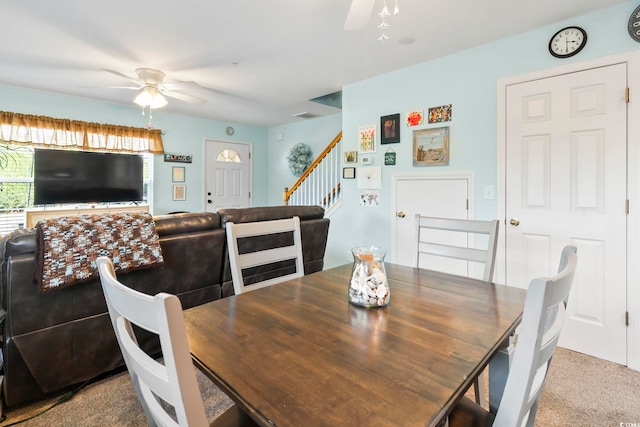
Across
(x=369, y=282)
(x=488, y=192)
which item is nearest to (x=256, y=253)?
(x=369, y=282)

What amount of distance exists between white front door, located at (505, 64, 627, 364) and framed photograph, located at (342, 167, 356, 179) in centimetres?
166

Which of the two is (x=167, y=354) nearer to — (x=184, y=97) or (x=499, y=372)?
(x=499, y=372)

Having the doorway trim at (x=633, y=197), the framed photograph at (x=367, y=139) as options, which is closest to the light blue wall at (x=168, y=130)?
the framed photograph at (x=367, y=139)

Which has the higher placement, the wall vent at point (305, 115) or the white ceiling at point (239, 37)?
the wall vent at point (305, 115)

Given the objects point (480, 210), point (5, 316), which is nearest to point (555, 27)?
point (480, 210)

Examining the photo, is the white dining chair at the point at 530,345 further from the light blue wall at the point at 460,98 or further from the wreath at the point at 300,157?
the wreath at the point at 300,157

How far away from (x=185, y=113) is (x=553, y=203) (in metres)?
5.35

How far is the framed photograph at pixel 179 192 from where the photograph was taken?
5.40 metres

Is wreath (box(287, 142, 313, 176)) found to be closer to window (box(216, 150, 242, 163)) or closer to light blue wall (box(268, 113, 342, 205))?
light blue wall (box(268, 113, 342, 205))

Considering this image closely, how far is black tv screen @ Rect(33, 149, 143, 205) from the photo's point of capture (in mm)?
4199

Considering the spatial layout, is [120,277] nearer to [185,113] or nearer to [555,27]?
[555,27]

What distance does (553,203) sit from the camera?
242 cm

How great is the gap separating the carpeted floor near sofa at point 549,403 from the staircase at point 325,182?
2.78 metres

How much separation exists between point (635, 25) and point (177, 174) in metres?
5.72
